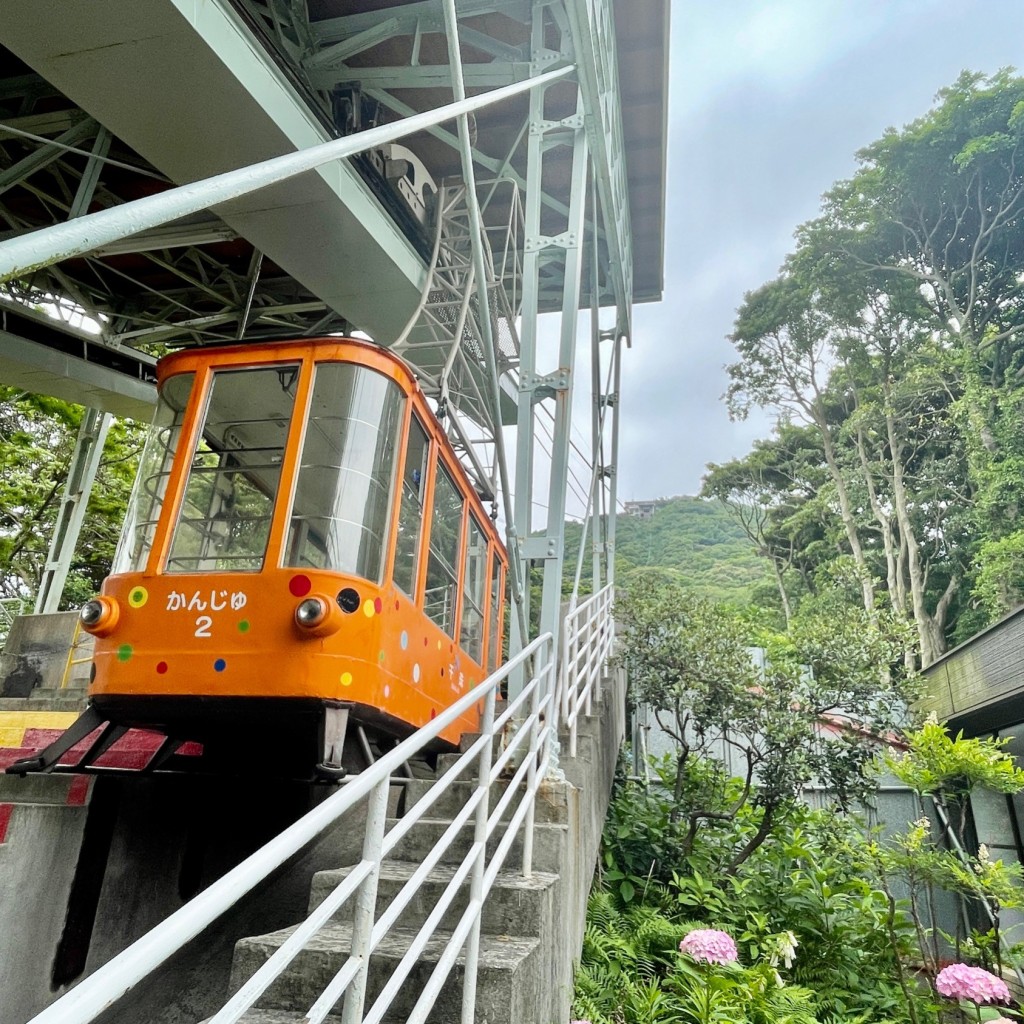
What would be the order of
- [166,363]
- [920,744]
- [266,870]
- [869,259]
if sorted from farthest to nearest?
1. [869,259]
2. [920,744]
3. [166,363]
4. [266,870]

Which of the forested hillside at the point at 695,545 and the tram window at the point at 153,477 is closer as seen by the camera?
the tram window at the point at 153,477

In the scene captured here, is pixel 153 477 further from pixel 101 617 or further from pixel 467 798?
pixel 467 798

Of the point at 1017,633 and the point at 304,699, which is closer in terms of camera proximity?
the point at 304,699

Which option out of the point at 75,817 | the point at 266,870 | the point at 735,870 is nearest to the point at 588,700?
the point at 735,870

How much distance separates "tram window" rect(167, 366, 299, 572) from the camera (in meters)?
3.79

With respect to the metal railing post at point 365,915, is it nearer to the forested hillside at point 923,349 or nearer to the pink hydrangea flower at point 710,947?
the pink hydrangea flower at point 710,947

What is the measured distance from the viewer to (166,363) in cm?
423

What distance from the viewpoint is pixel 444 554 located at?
517 cm

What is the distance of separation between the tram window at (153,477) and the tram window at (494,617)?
3337 millimetres

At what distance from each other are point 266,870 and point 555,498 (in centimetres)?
378

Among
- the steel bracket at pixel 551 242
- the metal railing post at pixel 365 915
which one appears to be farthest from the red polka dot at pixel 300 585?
the steel bracket at pixel 551 242

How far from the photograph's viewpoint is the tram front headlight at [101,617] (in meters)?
3.62

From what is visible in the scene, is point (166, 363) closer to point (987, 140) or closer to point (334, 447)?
point (334, 447)

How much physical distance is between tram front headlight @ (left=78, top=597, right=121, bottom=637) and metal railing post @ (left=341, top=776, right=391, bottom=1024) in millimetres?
2413
